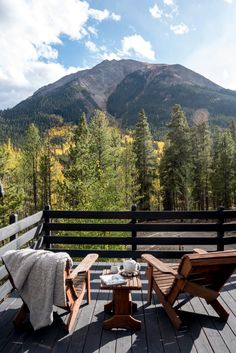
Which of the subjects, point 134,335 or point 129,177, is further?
point 129,177

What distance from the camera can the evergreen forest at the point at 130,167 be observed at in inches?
974

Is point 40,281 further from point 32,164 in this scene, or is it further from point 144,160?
point 32,164

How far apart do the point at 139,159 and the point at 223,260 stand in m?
29.1

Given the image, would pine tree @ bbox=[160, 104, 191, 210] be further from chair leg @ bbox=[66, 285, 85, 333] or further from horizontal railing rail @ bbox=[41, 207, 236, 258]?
chair leg @ bbox=[66, 285, 85, 333]

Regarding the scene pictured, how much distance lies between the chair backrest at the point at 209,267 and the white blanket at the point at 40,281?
4.68 feet

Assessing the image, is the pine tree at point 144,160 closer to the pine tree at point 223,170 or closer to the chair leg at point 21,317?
the pine tree at point 223,170

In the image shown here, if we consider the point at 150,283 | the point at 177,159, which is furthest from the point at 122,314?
the point at 177,159

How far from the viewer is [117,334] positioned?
12.9 ft

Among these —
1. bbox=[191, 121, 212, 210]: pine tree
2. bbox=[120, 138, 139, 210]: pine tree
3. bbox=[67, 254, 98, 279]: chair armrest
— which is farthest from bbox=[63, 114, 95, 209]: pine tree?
bbox=[67, 254, 98, 279]: chair armrest

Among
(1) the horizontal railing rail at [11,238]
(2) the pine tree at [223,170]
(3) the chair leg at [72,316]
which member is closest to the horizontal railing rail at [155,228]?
(1) the horizontal railing rail at [11,238]

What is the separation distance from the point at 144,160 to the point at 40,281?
95.6 feet

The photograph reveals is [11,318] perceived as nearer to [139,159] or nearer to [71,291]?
[71,291]

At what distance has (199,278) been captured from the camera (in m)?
4.12

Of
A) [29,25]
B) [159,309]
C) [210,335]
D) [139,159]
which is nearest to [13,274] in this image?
[159,309]
